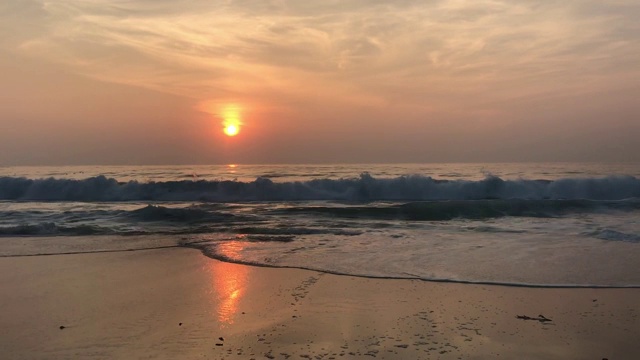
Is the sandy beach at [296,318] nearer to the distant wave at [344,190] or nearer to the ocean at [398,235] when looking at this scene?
the ocean at [398,235]

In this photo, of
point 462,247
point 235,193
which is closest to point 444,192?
point 235,193

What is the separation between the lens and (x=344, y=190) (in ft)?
91.8

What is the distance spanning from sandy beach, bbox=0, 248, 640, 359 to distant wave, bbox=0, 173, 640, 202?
61.1 ft

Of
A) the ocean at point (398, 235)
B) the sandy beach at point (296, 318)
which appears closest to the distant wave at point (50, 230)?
the ocean at point (398, 235)

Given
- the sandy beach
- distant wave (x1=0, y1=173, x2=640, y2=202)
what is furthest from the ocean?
the sandy beach

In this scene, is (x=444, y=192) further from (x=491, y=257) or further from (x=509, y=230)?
(x=491, y=257)

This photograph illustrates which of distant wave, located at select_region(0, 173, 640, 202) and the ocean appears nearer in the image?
the ocean

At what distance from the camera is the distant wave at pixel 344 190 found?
2630cm

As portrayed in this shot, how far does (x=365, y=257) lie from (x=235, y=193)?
59.5 ft

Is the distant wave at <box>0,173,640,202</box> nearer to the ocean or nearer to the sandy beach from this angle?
the ocean

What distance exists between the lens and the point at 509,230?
13102 mm

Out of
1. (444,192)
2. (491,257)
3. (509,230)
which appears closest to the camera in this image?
(491,257)

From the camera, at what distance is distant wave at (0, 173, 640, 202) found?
26.3 m

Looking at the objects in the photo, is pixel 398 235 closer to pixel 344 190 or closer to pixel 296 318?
pixel 296 318
